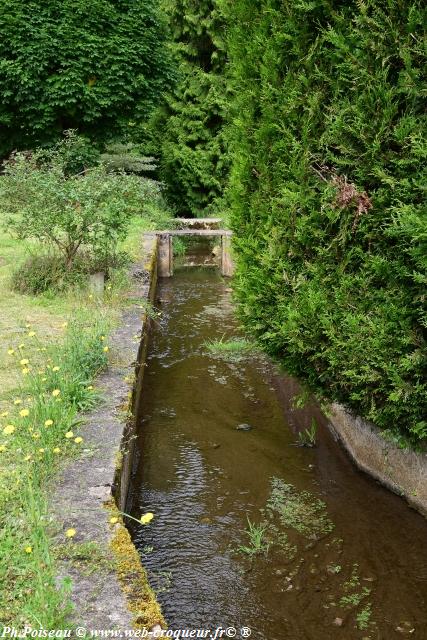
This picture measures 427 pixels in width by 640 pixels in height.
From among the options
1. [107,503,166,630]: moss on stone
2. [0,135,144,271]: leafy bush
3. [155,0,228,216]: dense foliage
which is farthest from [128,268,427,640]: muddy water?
[155,0,228,216]: dense foliage

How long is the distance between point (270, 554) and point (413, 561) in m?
0.85

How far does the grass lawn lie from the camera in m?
2.23

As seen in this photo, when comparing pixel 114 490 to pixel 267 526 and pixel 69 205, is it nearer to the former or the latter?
pixel 267 526

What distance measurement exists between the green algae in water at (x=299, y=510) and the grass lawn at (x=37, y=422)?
4.80ft

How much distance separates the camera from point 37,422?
11.9ft

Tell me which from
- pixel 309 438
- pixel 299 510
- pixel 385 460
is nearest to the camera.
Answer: pixel 299 510

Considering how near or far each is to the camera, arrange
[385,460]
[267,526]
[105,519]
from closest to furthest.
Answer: [105,519], [267,526], [385,460]

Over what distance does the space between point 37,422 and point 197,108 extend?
60.7 ft

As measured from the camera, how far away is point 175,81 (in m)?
18.9

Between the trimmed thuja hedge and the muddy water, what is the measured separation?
716 mm

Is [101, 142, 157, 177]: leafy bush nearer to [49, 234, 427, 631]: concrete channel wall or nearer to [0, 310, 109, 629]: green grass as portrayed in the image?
[49, 234, 427, 631]: concrete channel wall

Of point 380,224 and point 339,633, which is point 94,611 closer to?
point 339,633

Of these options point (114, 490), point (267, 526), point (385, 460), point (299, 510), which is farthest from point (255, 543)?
point (385, 460)

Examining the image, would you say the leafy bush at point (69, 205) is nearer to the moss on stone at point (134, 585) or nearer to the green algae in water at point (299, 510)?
the green algae in water at point (299, 510)
